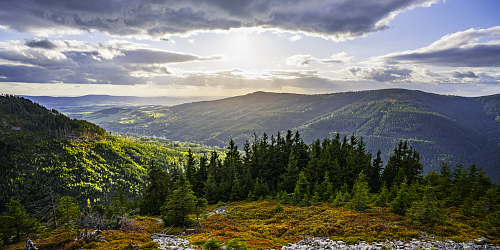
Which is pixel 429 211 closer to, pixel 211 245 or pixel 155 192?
pixel 211 245

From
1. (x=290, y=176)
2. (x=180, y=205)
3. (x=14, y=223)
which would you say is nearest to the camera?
(x=14, y=223)

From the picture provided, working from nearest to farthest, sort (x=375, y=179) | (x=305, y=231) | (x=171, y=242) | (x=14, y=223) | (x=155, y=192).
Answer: (x=171, y=242), (x=305, y=231), (x=14, y=223), (x=155, y=192), (x=375, y=179)

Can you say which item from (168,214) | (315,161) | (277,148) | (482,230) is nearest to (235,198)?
(277,148)

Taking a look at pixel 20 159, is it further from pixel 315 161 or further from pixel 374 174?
pixel 374 174

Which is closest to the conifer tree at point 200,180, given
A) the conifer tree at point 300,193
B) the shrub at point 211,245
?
the conifer tree at point 300,193

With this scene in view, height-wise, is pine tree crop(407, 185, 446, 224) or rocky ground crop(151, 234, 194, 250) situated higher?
pine tree crop(407, 185, 446, 224)

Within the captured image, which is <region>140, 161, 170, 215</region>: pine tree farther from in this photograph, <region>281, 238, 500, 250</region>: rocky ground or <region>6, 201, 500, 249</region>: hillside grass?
<region>281, 238, 500, 250</region>: rocky ground

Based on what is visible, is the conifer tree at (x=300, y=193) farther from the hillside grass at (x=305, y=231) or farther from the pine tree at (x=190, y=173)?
the pine tree at (x=190, y=173)

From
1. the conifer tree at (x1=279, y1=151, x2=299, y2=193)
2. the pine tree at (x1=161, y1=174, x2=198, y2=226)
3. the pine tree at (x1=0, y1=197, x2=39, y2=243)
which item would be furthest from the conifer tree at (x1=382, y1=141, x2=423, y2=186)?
the pine tree at (x1=0, y1=197, x2=39, y2=243)

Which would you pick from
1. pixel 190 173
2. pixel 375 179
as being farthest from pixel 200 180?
pixel 375 179

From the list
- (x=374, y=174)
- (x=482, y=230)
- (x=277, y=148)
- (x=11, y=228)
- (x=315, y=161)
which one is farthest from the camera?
(x=277, y=148)

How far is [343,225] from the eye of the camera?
25562mm

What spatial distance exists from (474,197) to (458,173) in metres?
9.09

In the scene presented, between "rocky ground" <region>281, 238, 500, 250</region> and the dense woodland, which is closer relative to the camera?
"rocky ground" <region>281, 238, 500, 250</region>
